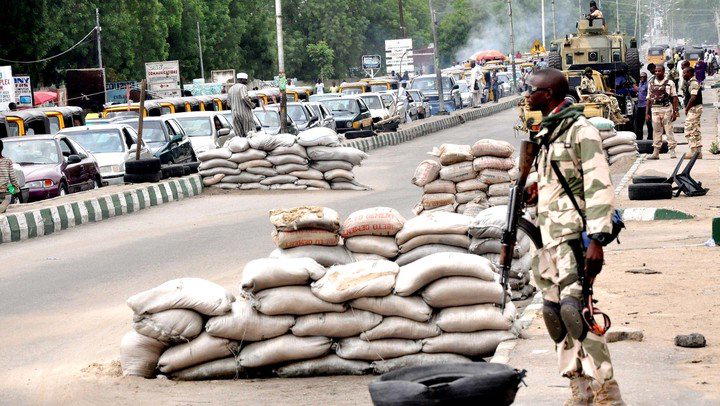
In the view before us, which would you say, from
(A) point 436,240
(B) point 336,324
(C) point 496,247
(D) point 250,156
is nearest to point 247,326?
(B) point 336,324

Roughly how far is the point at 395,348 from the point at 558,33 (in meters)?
136

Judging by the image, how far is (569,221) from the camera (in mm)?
A: 6012

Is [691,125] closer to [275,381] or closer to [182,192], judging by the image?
[182,192]

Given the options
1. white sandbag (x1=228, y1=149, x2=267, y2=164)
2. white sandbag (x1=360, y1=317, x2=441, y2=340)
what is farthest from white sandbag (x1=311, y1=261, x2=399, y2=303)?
white sandbag (x1=228, y1=149, x2=267, y2=164)

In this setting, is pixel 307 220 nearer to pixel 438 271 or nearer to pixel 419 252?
pixel 419 252

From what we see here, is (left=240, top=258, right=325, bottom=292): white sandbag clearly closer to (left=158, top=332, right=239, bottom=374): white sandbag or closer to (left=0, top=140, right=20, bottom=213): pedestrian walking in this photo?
(left=158, top=332, right=239, bottom=374): white sandbag

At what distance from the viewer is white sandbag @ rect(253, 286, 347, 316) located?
8297 mm

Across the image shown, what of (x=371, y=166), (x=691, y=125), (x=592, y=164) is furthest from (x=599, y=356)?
(x=371, y=166)

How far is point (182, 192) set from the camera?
→ 22.4 metres

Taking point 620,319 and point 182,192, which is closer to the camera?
point 620,319

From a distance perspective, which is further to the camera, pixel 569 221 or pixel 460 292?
pixel 460 292

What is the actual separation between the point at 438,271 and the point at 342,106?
30819 millimetres

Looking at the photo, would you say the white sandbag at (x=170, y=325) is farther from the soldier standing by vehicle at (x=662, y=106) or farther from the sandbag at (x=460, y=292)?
the soldier standing by vehicle at (x=662, y=106)

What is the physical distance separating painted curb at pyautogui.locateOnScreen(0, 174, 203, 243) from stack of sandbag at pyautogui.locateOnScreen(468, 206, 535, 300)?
28.5 ft
